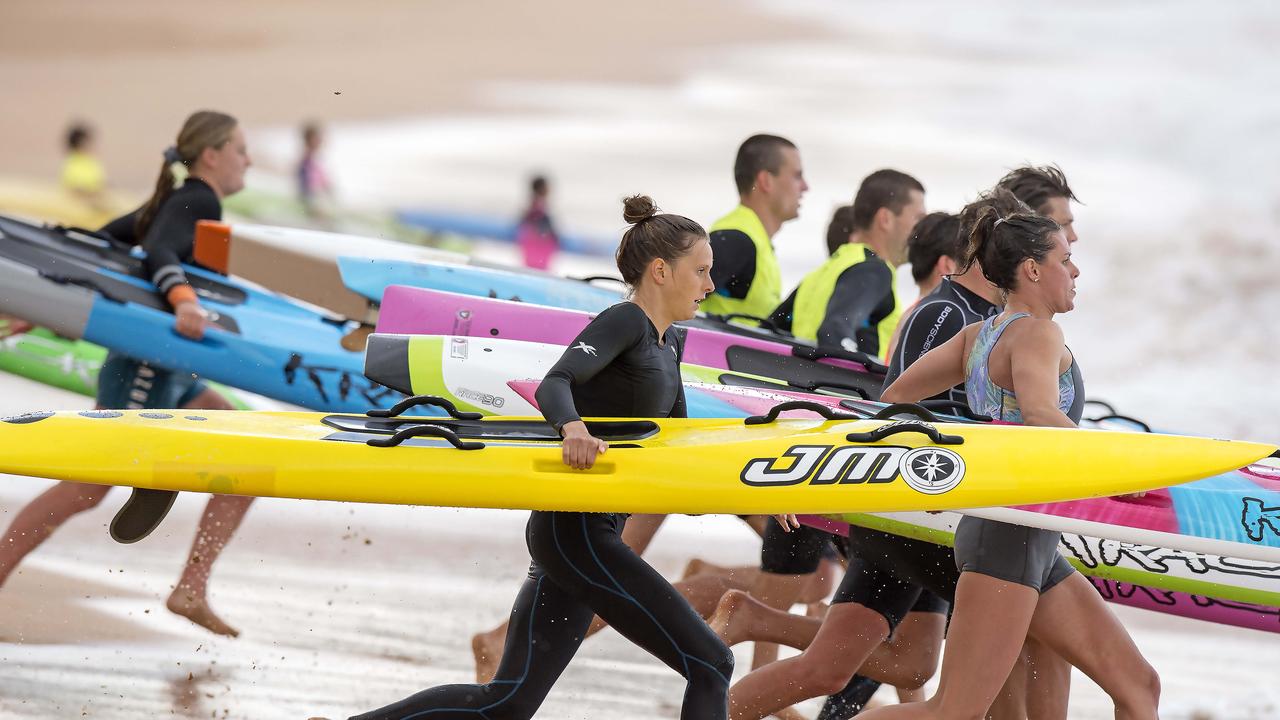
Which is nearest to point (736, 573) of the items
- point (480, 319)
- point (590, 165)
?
point (480, 319)

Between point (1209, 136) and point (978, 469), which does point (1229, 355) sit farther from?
point (978, 469)

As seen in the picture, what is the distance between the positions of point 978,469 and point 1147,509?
29.9 inches

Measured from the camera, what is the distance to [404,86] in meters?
41.2

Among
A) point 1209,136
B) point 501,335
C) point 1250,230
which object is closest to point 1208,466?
point 501,335

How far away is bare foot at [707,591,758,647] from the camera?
4531mm

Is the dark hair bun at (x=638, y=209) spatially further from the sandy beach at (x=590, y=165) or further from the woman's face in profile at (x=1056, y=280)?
the sandy beach at (x=590, y=165)

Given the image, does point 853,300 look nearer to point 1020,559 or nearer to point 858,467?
point 858,467

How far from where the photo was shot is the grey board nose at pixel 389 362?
16.4 feet

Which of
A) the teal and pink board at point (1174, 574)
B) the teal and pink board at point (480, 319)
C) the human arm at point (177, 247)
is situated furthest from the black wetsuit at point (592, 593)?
the human arm at point (177, 247)

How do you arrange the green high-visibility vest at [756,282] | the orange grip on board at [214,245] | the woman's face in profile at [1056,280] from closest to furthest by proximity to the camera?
1. the woman's face in profile at [1056,280]
2. the green high-visibility vest at [756,282]
3. the orange grip on board at [214,245]

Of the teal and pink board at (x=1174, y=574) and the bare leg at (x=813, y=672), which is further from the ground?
the teal and pink board at (x=1174, y=574)

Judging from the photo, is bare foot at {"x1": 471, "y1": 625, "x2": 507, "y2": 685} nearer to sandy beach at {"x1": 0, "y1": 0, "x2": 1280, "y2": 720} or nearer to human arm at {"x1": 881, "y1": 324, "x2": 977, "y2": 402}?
sandy beach at {"x1": 0, "y1": 0, "x2": 1280, "y2": 720}

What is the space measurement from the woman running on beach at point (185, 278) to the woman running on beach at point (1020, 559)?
286cm

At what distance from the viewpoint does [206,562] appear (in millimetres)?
5516
